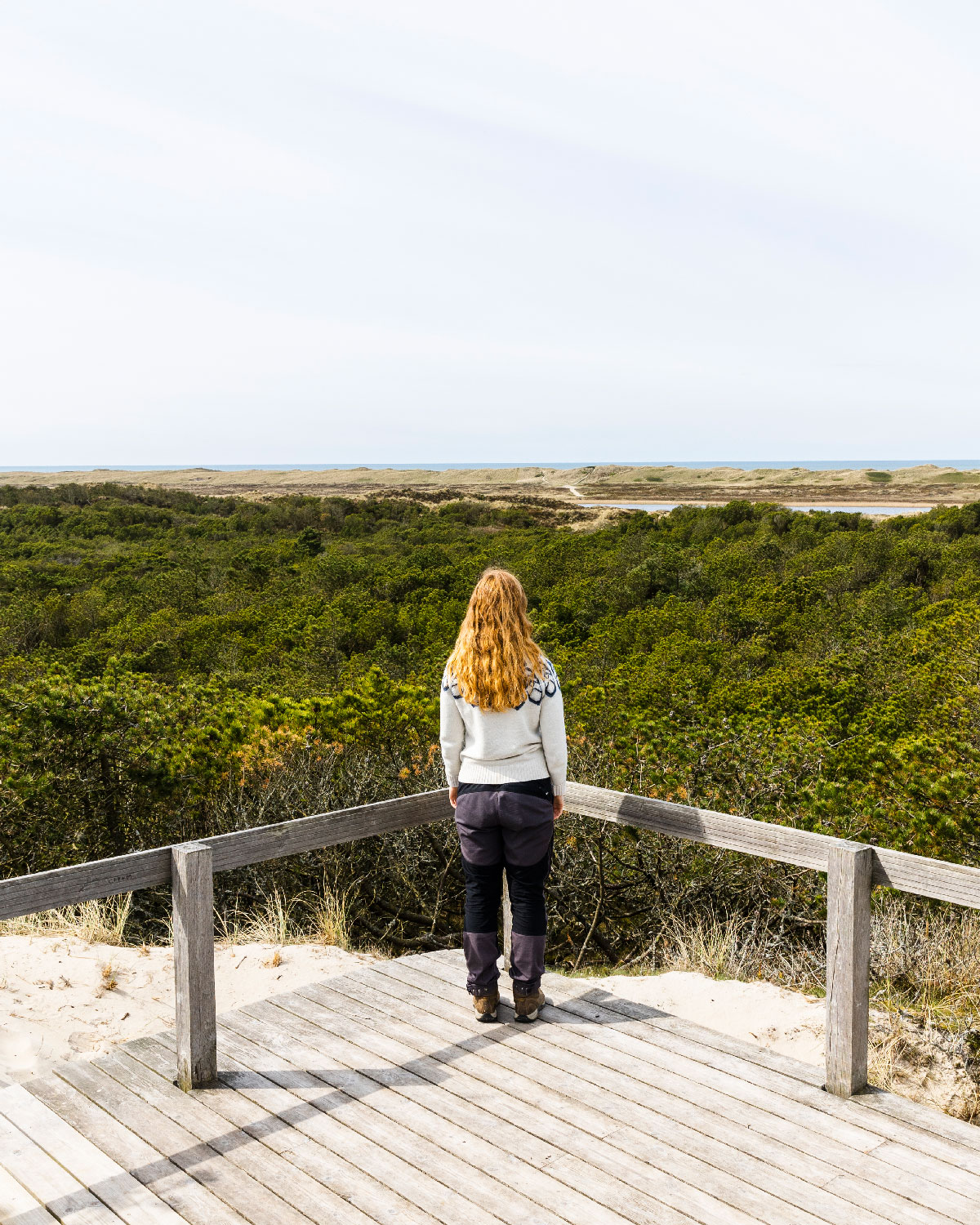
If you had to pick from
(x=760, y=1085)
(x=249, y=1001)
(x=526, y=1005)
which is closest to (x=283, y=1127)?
(x=526, y=1005)

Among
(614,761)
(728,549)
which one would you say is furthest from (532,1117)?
(728,549)

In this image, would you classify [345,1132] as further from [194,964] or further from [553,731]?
[553,731]

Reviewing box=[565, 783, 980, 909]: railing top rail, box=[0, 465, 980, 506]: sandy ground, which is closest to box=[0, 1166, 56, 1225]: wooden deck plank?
box=[565, 783, 980, 909]: railing top rail

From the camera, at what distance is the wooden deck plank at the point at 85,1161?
2.75 metres

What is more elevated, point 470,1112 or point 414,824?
point 414,824

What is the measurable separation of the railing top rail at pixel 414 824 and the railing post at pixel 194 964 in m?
0.09

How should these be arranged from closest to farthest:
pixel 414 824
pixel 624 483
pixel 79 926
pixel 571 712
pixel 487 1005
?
pixel 487 1005 → pixel 414 824 → pixel 79 926 → pixel 571 712 → pixel 624 483

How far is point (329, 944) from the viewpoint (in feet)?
20.7

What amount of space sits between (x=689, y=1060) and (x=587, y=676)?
35.8ft

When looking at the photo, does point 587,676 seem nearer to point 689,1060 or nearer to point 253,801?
point 253,801

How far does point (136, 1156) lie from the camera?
9.87 ft

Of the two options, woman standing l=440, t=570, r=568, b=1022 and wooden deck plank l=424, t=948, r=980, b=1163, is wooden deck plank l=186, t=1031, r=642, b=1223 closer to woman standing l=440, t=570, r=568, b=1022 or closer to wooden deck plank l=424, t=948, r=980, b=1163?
woman standing l=440, t=570, r=568, b=1022

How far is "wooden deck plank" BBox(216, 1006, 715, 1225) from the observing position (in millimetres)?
2777

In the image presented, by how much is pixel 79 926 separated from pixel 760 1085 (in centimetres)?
485
